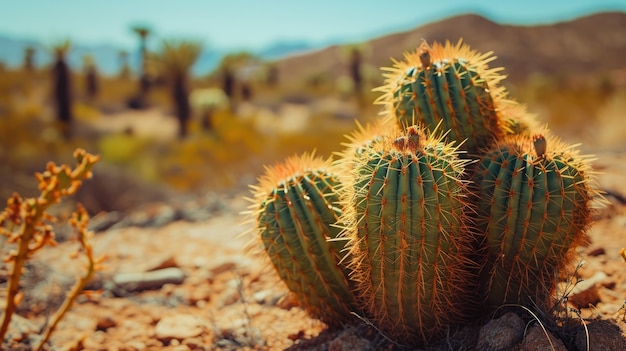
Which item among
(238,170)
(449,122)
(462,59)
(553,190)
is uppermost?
(462,59)

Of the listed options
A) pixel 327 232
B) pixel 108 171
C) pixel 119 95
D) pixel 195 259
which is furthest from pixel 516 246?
pixel 119 95

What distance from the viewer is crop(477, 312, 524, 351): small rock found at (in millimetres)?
2436

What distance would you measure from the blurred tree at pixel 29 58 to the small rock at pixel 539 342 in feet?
121

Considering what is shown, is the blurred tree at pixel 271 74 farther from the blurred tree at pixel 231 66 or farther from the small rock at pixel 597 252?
the small rock at pixel 597 252

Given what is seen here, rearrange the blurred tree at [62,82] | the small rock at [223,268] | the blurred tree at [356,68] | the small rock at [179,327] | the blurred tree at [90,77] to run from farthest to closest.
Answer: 1. the blurred tree at [90,77]
2. the blurred tree at [356,68]
3. the blurred tree at [62,82]
4. the small rock at [223,268]
5. the small rock at [179,327]

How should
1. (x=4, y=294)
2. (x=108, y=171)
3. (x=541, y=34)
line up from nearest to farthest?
1. (x=4, y=294)
2. (x=108, y=171)
3. (x=541, y=34)

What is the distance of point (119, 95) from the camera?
33375 millimetres

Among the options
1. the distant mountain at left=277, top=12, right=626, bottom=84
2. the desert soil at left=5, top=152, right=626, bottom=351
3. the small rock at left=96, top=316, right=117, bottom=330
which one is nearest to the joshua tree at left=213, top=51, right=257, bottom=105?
the desert soil at left=5, top=152, right=626, bottom=351

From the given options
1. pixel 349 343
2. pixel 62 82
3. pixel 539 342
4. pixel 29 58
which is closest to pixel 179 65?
pixel 62 82

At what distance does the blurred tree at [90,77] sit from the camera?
103 ft

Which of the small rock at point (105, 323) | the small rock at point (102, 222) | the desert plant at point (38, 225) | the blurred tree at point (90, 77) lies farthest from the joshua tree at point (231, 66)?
the desert plant at point (38, 225)

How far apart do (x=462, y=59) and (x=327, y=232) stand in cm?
117

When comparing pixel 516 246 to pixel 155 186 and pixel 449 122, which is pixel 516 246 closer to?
pixel 449 122

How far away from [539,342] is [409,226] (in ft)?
2.48
